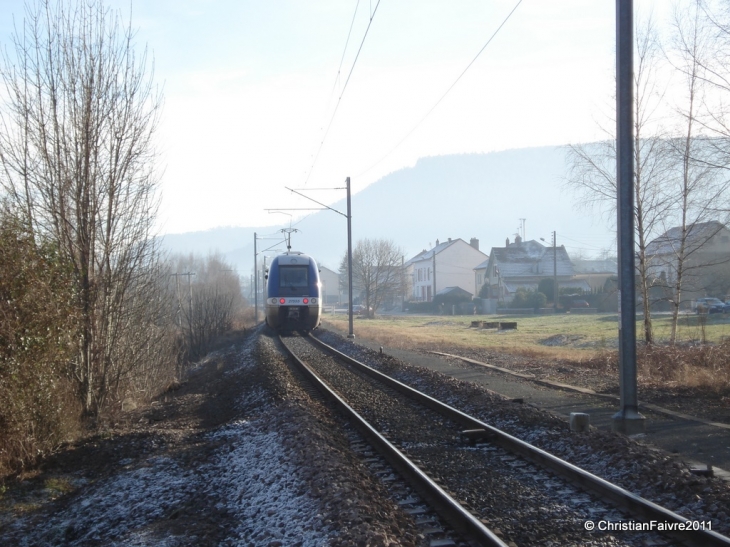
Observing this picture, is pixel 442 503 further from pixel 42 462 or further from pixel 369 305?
pixel 369 305

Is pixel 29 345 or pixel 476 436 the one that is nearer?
pixel 29 345

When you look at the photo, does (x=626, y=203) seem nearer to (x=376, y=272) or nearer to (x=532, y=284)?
(x=376, y=272)

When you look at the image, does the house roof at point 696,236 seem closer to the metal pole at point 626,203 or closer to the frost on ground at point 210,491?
the metal pole at point 626,203

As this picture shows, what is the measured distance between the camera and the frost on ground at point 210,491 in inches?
195

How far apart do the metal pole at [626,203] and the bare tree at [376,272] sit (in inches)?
2268

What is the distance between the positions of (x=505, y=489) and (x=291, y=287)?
21669 mm

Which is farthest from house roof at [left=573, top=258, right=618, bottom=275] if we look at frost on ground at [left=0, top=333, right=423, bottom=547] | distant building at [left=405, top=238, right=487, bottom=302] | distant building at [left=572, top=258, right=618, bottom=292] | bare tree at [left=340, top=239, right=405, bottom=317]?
frost on ground at [left=0, top=333, right=423, bottom=547]

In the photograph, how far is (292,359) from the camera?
18.4 m

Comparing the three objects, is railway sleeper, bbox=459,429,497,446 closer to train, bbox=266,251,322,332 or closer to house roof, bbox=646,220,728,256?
house roof, bbox=646,220,728,256

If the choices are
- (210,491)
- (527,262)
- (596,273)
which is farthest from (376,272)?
(210,491)

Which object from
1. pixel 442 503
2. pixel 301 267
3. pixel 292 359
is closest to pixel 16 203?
pixel 442 503

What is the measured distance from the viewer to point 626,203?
833 cm

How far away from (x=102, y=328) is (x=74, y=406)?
5.86 ft

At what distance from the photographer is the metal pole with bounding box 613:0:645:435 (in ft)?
26.7
